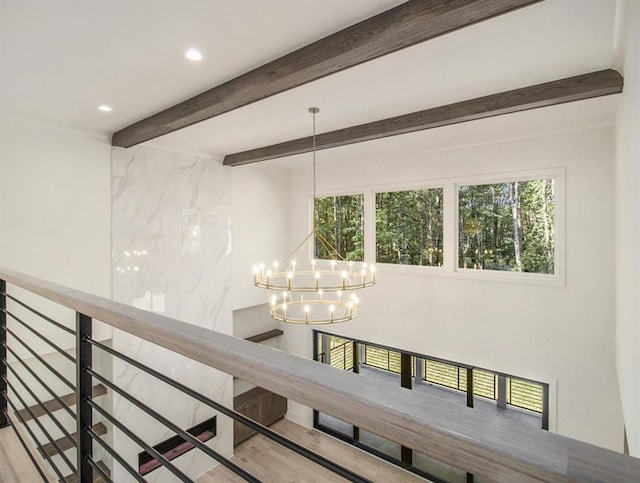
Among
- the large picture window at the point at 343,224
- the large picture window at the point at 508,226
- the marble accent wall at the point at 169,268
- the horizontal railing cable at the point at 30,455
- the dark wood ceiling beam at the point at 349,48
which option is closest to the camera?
the horizontal railing cable at the point at 30,455

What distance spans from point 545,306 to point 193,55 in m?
4.56

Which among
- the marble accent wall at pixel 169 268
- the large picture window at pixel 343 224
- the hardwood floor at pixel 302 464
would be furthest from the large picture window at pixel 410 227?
the hardwood floor at pixel 302 464

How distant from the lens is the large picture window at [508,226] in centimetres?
451

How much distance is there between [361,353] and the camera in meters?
6.62

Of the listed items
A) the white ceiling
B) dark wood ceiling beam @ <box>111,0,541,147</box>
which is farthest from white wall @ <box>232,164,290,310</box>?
dark wood ceiling beam @ <box>111,0,541,147</box>

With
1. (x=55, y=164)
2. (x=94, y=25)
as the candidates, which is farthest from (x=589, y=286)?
(x=55, y=164)

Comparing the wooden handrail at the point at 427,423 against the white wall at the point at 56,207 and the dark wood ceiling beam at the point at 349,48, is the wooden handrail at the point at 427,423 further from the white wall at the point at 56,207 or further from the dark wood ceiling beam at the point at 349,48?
the white wall at the point at 56,207

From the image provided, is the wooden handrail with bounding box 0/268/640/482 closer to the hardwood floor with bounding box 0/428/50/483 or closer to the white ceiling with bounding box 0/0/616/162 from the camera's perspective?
the hardwood floor with bounding box 0/428/50/483

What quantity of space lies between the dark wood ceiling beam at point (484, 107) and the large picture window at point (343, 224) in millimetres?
1891

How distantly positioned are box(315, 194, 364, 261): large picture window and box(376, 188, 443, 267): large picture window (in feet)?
1.21

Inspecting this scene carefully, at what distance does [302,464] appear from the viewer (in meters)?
5.94

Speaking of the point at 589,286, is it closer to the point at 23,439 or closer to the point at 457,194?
the point at 457,194

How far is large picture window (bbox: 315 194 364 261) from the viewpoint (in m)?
6.33

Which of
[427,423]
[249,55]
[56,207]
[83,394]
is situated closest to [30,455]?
[83,394]
